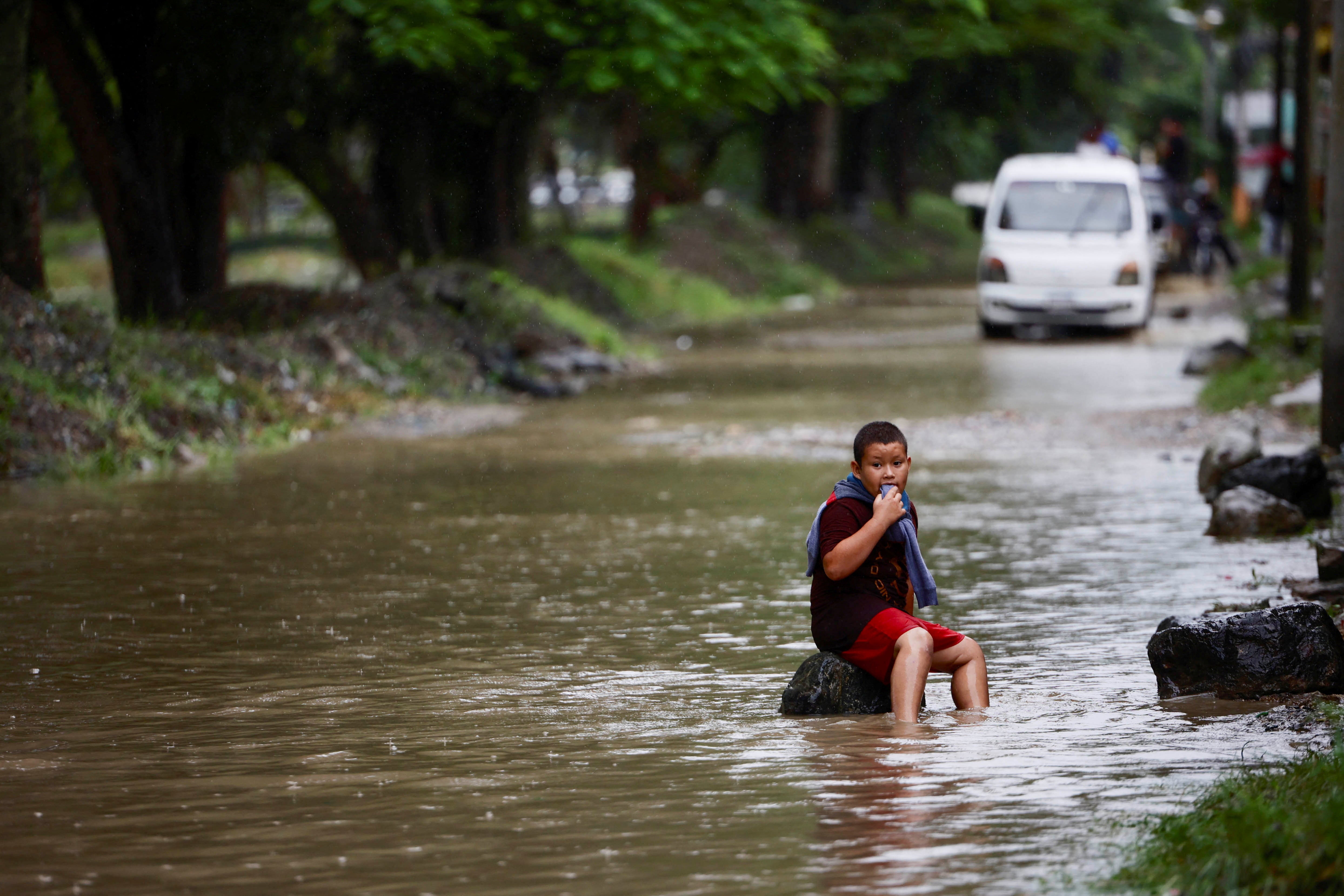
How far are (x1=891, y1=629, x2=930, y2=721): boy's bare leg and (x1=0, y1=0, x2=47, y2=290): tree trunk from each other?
11747mm

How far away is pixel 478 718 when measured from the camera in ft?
21.4

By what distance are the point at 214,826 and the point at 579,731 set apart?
148 centimetres

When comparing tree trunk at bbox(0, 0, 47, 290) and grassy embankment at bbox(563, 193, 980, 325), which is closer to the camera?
tree trunk at bbox(0, 0, 47, 290)

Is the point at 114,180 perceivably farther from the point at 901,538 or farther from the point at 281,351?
the point at 901,538

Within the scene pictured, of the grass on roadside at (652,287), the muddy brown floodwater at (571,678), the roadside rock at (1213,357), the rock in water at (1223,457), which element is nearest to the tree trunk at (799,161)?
the grass on roadside at (652,287)

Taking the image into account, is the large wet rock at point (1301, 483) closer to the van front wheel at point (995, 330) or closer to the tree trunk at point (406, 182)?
the van front wheel at point (995, 330)

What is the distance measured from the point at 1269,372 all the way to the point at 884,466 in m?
11.5

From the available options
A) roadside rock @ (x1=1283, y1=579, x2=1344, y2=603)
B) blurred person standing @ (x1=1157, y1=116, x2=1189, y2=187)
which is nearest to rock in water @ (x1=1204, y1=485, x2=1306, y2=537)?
roadside rock @ (x1=1283, y1=579, x2=1344, y2=603)

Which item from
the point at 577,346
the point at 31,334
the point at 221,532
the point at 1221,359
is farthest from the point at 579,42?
the point at 221,532

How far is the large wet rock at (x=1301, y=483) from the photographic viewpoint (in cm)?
1064

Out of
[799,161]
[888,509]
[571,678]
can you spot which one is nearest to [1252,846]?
[888,509]

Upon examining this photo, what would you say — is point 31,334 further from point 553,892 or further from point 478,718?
point 553,892

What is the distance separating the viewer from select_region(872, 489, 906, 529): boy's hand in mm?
6340

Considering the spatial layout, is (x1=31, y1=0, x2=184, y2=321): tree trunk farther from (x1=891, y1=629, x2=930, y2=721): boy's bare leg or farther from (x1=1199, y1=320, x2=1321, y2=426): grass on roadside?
(x1=891, y1=629, x2=930, y2=721): boy's bare leg
